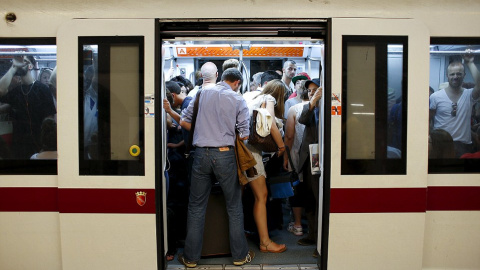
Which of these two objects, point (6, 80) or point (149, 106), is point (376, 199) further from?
point (6, 80)

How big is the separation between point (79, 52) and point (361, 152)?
2.34 metres

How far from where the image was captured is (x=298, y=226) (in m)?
5.01

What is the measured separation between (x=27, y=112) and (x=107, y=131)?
0.69m

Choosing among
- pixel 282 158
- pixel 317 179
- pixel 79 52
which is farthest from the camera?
pixel 282 158

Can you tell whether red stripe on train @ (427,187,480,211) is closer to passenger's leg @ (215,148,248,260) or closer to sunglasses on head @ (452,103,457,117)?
sunglasses on head @ (452,103,457,117)

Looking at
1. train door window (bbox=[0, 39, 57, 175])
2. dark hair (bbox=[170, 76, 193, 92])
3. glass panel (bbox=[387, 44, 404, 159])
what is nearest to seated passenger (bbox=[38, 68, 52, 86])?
train door window (bbox=[0, 39, 57, 175])

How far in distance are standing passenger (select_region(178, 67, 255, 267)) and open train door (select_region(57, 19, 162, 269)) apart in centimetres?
49

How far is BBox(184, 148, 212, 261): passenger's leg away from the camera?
12.8 feet

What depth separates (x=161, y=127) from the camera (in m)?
3.61

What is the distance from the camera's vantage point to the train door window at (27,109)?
3629 mm

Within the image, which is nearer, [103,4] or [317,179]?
[103,4]

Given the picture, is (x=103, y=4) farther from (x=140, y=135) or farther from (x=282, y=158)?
(x=282, y=158)

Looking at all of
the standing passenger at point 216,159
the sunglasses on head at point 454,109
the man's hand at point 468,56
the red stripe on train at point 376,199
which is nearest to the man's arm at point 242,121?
the standing passenger at point 216,159

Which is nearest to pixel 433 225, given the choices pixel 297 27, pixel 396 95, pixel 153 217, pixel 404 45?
pixel 396 95
